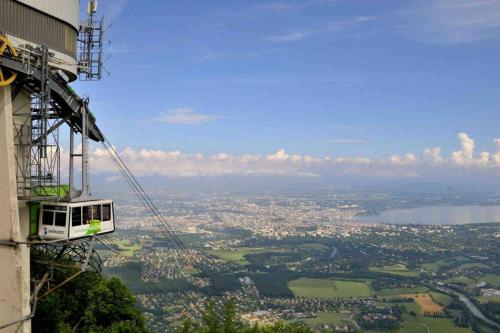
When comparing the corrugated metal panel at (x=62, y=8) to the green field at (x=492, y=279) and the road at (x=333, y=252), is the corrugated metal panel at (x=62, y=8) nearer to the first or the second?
the green field at (x=492, y=279)

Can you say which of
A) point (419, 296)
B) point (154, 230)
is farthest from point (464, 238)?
point (154, 230)

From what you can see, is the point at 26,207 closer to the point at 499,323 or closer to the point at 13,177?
the point at 13,177

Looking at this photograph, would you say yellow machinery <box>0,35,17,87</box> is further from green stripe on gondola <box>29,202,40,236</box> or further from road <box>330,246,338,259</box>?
road <box>330,246,338,259</box>

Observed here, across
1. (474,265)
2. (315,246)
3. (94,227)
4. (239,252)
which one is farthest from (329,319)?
(315,246)

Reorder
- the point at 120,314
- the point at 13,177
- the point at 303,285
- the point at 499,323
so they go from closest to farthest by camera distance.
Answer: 1. the point at 13,177
2. the point at 120,314
3. the point at 499,323
4. the point at 303,285

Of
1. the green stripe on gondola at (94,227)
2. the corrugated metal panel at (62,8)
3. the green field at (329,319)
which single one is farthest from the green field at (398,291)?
the corrugated metal panel at (62,8)

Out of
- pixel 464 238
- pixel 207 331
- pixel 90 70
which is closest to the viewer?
pixel 207 331

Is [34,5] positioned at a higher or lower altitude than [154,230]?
higher
